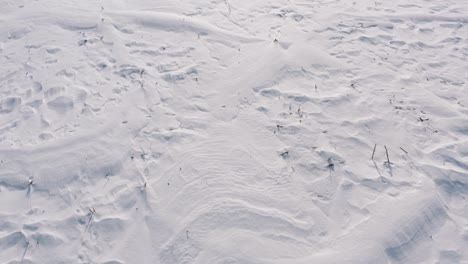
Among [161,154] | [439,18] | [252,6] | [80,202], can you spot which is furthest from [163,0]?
[439,18]

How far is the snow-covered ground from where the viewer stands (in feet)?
13.0

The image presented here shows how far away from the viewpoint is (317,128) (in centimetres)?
493

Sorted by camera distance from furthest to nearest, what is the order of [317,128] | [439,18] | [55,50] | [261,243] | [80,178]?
[439,18], [55,50], [317,128], [80,178], [261,243]

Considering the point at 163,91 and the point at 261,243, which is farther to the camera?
the point at 163,91

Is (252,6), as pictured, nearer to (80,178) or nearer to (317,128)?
(317,128)

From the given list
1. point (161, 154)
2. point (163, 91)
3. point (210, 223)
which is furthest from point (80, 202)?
point (163, 91)

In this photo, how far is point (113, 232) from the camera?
3.96 metres

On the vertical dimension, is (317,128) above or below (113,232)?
above

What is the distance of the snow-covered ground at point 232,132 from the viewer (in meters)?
3.95

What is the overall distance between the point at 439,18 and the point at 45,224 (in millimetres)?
6470

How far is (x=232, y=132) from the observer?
15.9 ft

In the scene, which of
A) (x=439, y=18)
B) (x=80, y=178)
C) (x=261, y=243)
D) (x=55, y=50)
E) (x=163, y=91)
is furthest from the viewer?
(x=439, y=18)

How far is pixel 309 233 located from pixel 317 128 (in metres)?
1.42

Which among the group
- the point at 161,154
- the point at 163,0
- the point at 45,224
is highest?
the point at 163,0
